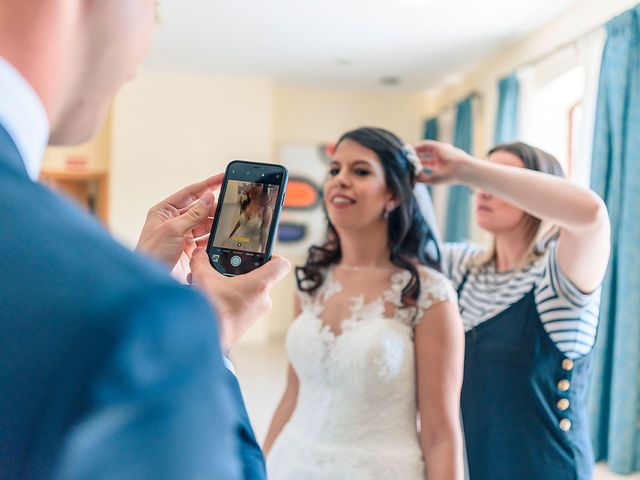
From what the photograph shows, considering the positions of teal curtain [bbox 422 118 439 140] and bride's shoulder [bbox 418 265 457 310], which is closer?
bride's shoulder [bbox 418 265 457 310]

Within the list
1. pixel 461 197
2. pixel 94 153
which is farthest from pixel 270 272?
pixel 94 153

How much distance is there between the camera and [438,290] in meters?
1.50

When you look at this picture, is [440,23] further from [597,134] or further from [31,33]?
[31,33]

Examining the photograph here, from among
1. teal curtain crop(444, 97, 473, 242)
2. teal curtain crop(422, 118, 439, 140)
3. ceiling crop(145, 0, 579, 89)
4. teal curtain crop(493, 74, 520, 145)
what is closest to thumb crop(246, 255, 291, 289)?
ceiling crop(145, 0, 579, 89)

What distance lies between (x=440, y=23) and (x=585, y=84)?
1328 mm

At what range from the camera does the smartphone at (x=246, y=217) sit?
28.2 inches

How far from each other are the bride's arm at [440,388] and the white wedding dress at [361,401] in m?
0.03

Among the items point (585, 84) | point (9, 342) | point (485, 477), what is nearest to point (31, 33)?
point (9, 342)

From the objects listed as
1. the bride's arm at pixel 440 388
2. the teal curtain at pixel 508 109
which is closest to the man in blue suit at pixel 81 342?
the bride's arm at pixel 440 388

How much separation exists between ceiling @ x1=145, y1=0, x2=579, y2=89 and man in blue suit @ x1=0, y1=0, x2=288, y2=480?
4.35 meters

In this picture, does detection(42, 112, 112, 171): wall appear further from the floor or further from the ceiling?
the floor

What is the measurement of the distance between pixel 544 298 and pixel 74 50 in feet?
4.37

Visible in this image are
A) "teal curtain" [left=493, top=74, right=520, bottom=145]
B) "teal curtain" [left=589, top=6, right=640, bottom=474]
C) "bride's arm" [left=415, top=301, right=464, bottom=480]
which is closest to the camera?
"bride's arm" [left=415, top=301, right=464, bottom=480]

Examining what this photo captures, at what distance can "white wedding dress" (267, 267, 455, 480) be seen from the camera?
144cm
